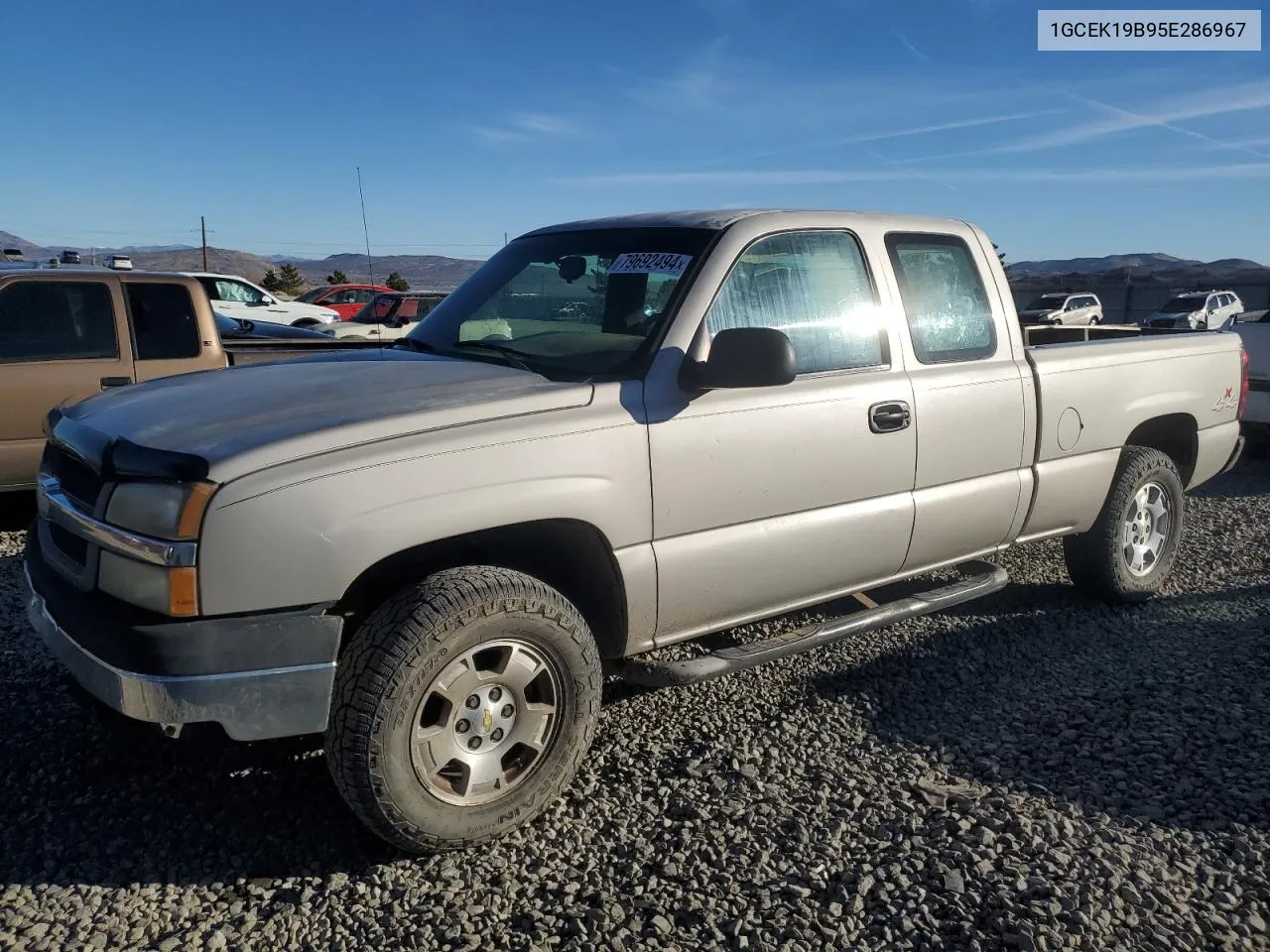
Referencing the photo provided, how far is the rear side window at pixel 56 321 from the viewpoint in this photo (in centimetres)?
630

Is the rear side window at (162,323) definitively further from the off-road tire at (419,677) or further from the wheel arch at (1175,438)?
the wheel arch at (1175,438)

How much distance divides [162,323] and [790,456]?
499 centimetres

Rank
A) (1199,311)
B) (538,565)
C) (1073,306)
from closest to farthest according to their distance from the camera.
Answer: (538,565)
(1199,311)
(1073,306)

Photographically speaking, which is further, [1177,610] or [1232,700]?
[1177,610]

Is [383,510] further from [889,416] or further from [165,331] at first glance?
[165,331]

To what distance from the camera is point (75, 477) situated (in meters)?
3.05

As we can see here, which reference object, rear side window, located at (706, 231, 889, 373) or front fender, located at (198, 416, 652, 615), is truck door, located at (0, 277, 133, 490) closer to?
front fender, located at (198, 416, 652, 615)

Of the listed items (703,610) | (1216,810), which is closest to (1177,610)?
(1216,810)

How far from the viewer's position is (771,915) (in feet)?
8.97

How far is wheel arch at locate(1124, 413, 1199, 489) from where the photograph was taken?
5312mm

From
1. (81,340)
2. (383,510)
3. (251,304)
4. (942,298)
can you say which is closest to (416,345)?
(383,510)

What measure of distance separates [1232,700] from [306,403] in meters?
3.76

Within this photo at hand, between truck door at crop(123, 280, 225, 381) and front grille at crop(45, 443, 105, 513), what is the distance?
3552mm

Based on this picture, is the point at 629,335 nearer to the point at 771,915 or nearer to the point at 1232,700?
the point at 771,915
